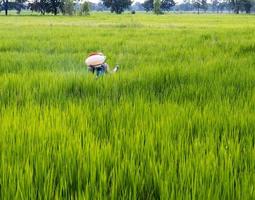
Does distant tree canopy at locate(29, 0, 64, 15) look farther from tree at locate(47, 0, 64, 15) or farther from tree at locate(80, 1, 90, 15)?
tree at locate(80, 1, 90, 15)

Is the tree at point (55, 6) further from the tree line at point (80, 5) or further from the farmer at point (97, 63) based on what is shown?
the farmer at point (97, 63)

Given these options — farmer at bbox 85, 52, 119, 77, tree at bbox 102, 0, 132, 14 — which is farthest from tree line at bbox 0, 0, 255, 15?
farmer at bbox 85, 52, 119, 77

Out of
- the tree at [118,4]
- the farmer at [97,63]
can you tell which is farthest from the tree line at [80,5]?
the farmer at [97,63]

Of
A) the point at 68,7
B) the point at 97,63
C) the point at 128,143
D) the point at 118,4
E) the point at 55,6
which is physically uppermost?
the point at 118,4

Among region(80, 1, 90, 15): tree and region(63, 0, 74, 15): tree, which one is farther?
region(80, 1, 90, 15): tree

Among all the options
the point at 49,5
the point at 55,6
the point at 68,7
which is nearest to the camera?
the point at 68,7

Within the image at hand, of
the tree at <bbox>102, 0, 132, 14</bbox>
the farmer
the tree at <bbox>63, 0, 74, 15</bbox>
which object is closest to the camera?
the farmer

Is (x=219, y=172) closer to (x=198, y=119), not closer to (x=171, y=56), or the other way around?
(x=198, y=119)

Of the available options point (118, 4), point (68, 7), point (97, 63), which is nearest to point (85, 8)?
point (68, 7)

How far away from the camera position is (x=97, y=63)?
3.97m

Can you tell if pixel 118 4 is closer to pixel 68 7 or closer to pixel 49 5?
pixel 49 5

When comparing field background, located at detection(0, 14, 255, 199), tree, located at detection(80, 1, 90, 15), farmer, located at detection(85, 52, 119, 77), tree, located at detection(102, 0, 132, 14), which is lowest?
field background, located at detection(0, 14, 255, 199)

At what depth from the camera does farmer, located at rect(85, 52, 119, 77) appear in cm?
393

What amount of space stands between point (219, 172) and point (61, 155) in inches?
23.8
